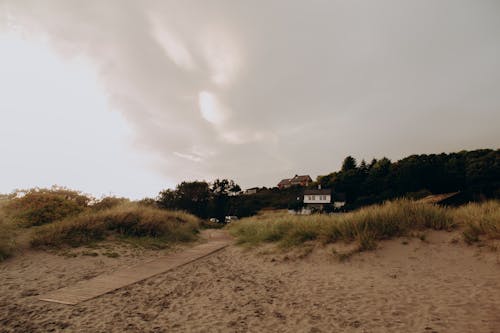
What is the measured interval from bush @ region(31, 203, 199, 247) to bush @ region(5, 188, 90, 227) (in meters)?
0.81

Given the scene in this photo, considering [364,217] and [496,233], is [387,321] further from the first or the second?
[364,217]

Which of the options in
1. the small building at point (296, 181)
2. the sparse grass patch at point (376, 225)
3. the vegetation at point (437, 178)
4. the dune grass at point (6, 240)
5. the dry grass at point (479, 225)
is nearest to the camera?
the dry grass at point (479, 225)

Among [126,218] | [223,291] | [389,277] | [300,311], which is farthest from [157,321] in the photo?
[126,218]

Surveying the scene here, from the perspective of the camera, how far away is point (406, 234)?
668 cm

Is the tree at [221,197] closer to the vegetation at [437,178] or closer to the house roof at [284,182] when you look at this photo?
the vegetation at [437,178]

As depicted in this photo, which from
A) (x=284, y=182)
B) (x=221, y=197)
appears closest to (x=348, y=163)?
(x=284, y=182)

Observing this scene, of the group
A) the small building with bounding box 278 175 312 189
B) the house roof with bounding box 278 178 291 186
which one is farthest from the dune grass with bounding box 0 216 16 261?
the house roof with bounding box 278 178 291 186

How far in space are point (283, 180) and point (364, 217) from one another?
316ft

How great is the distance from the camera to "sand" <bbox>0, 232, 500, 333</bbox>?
3260mm

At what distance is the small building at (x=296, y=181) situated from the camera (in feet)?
297

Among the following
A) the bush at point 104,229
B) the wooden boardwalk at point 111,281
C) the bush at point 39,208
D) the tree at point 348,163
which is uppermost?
the tree at point 348,163

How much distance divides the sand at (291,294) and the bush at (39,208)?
3.40 metres

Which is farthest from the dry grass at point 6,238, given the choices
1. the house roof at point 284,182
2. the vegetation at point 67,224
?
the house roof at point 284,182

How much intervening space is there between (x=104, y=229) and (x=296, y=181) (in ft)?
289
